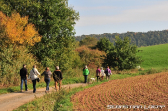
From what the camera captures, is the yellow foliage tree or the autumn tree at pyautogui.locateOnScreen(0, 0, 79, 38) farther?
the autumn tree at pyautogui.locateOnScreen(0, 0, 79, 38)

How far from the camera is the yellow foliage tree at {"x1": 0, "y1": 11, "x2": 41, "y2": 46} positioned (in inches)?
832

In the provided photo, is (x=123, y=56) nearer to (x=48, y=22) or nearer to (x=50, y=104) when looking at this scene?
(x=48, y=22)

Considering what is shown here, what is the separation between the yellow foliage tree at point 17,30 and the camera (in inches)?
832

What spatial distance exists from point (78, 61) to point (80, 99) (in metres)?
39.0

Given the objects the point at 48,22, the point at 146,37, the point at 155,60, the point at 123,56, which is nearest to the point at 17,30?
the point at 48,22

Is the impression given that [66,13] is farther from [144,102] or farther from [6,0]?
[144,102]

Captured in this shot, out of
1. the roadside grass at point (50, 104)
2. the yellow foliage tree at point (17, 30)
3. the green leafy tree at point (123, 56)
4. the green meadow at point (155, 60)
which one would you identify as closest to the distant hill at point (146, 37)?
the green meadow at point (155, 60)

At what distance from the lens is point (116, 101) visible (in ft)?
32.7

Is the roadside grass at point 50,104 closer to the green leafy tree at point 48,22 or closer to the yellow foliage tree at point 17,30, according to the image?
the yellow foliage tree at point 17,30

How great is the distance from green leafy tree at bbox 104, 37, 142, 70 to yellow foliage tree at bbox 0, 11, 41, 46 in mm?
14351

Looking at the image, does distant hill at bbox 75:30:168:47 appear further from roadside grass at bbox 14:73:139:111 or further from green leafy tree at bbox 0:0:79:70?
roadside grass at bbox 14:73:139:111

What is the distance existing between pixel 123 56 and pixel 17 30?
17917mm

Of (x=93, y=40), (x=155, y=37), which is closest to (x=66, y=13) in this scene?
(x=93, y=40)

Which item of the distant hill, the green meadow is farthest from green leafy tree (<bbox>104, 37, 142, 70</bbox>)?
the distant hill
